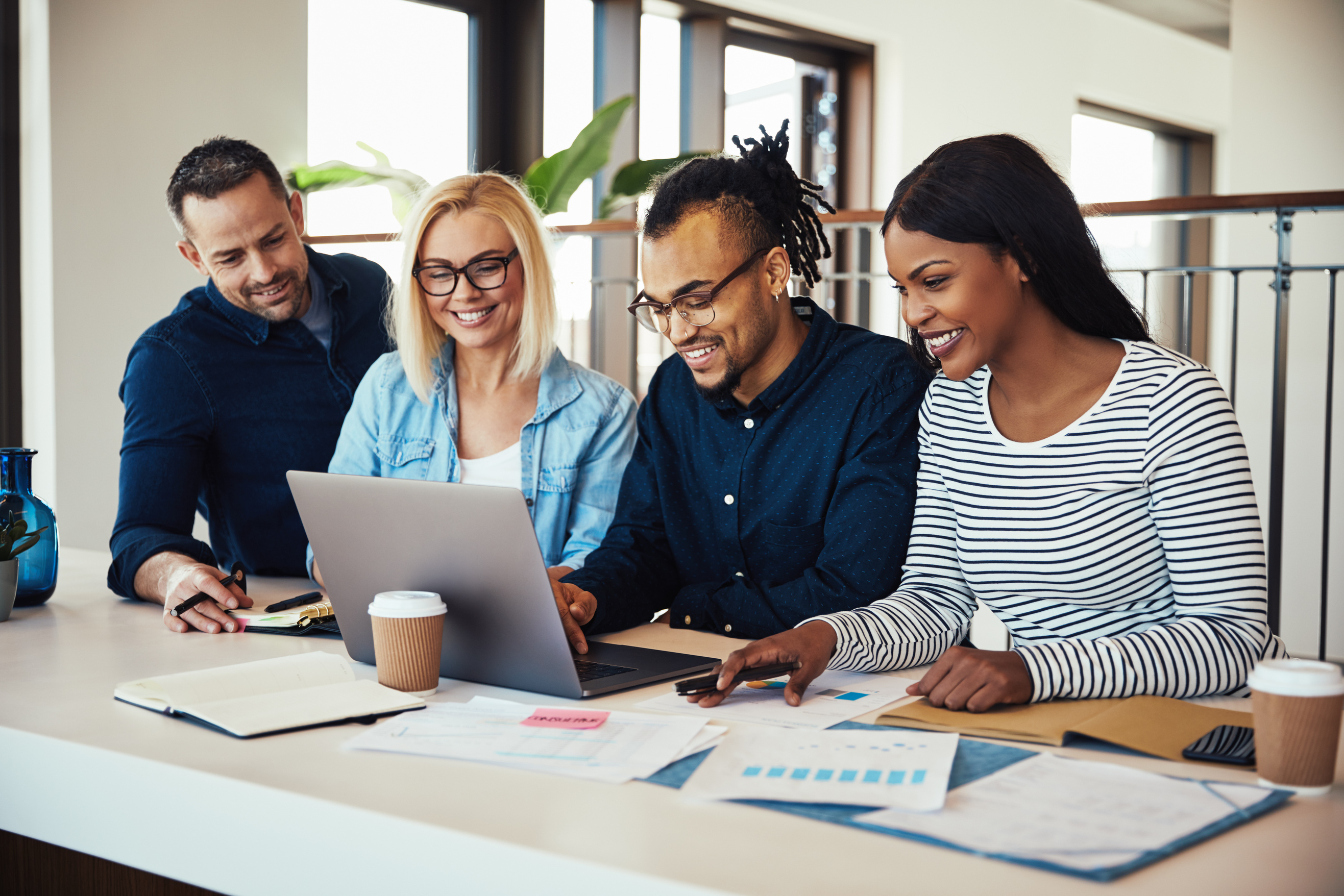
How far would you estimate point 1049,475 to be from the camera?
52.7 inches

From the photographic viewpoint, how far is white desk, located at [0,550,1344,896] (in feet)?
2.38

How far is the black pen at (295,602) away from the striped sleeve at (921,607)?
0.77 meters

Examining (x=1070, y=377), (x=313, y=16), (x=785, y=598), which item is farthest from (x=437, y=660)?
(x=313, y=16)

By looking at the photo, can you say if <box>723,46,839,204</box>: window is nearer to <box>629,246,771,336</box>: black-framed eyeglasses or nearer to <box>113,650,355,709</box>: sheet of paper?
<box>629,246,771,336</box>: black-framed eyeglasses

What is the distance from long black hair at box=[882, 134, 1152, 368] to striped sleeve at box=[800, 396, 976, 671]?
25cm

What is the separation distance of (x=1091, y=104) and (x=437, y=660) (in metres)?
6.53

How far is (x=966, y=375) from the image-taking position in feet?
4.43

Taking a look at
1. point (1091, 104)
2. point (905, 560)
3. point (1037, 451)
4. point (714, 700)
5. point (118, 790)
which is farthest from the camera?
point (1091, 104)

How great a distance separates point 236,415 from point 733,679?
130cm

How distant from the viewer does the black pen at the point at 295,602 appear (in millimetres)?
1613

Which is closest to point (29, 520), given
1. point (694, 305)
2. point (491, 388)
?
point (491, 388)

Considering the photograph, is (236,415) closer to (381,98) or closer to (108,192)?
(108,192)

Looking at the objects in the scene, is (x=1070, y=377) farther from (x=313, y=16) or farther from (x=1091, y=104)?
(x=1091, y=104)

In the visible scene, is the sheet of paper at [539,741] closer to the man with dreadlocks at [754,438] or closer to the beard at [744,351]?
the man with dreadlocks at [754,438]
